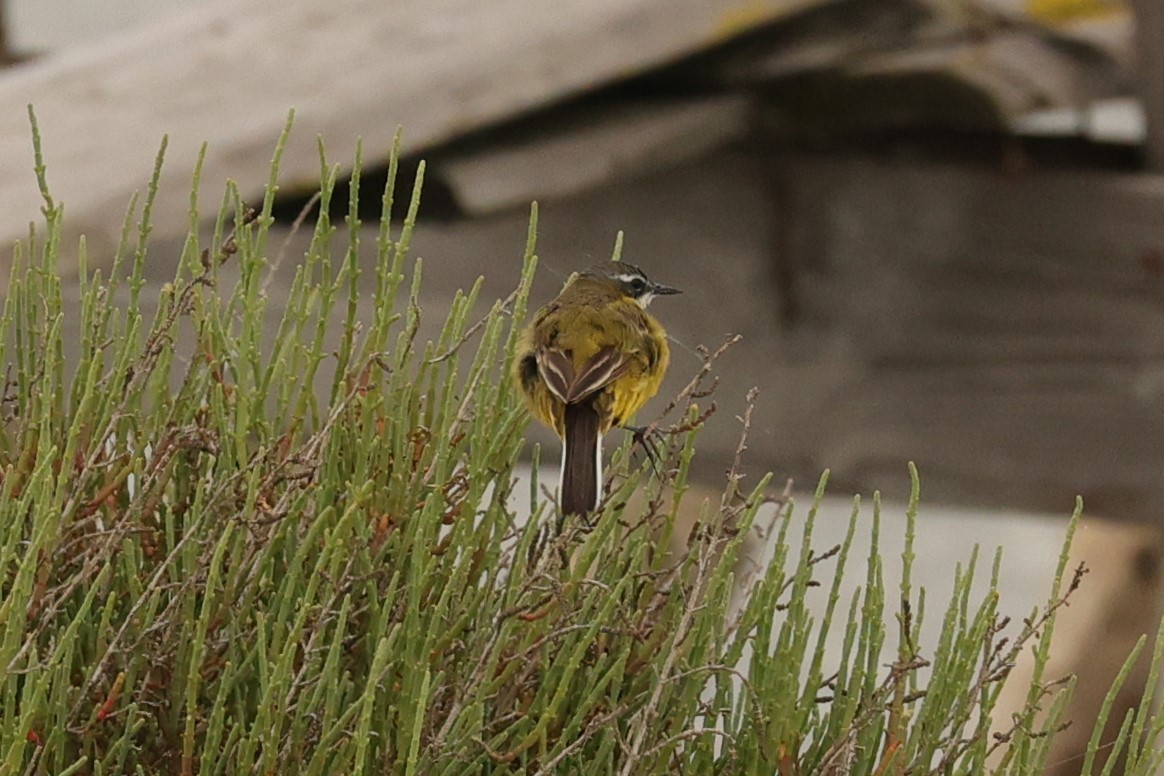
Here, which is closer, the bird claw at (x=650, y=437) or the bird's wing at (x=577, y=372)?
the bird claw at (x=650, y=437)

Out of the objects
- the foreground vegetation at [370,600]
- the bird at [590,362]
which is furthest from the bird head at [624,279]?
the foreground vegetation at [370,600]

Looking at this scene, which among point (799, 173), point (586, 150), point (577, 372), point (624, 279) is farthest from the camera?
point (799, 173)

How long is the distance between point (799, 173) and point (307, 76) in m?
1.25

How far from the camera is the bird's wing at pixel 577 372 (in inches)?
99.3

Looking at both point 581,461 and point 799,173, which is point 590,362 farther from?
point 799,173

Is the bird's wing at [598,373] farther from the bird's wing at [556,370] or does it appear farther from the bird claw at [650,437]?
the bird claw at [650,437]

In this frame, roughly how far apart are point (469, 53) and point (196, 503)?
2.36m

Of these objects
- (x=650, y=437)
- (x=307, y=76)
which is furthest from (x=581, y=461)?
(x=307, y=76)

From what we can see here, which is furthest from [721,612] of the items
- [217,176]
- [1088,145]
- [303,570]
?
[1088,145]

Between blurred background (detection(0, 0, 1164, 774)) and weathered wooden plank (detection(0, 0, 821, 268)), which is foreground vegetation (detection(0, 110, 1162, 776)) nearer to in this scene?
weathered wooden plank (detection(0, 0, 821, 268))

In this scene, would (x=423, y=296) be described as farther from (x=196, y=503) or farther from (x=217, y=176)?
(x=196, y=503)

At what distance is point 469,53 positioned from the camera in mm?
4184

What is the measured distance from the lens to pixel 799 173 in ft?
15.4

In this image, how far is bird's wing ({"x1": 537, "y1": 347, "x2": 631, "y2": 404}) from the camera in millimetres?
2523
